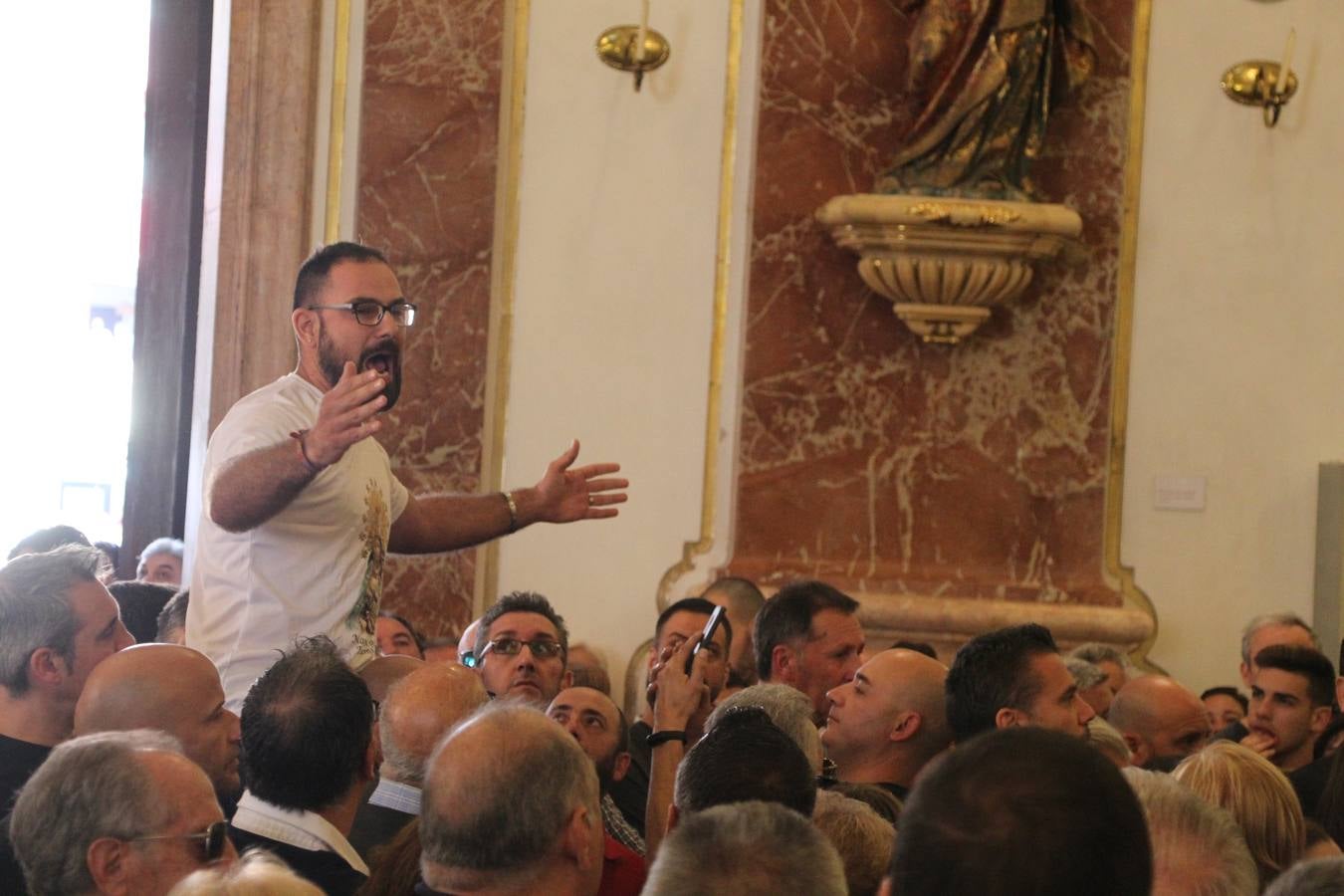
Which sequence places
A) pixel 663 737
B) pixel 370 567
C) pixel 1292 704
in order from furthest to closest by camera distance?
pixel 1292 704, pixel 370 567, pixel 663 737

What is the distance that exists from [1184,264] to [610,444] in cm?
216

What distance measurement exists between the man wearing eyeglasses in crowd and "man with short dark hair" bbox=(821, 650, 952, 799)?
3.13 feet

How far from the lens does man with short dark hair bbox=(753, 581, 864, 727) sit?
4.16 m

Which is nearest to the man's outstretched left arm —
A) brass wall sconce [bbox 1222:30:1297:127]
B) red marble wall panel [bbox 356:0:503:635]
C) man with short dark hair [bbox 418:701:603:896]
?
man with short dark hair [bbox 418:701:603:896]

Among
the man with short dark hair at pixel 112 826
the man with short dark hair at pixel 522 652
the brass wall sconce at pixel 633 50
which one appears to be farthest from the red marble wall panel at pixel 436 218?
the man with short dark hair at pixel 112 826

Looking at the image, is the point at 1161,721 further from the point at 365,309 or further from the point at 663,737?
the point at 365,309

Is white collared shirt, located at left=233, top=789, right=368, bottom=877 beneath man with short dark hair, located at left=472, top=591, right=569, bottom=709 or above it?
beneath

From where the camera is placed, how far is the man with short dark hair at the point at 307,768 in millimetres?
2713

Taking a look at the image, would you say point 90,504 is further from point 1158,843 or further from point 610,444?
point 1158,843

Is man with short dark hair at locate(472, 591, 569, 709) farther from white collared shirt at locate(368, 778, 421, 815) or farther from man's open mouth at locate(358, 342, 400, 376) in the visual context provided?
white collared shirt at locate(368, 778, 421, 815)

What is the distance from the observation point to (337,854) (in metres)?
2.71

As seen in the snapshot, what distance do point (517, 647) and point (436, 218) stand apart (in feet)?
8.47

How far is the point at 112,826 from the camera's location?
2.30 m

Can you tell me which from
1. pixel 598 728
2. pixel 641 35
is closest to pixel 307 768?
pixel 598 728
